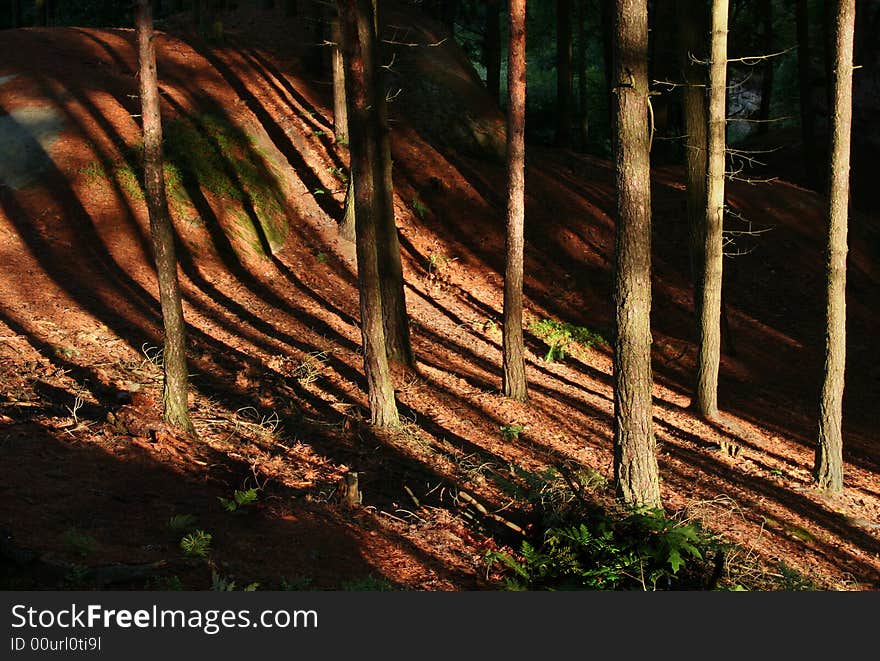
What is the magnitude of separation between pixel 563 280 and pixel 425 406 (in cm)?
921

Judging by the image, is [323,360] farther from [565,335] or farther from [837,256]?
[837,256]

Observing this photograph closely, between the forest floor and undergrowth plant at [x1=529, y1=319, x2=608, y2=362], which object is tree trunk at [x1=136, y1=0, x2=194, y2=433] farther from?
undergrowth plant at [x1=529, y1=319, x2=608, y2=362]

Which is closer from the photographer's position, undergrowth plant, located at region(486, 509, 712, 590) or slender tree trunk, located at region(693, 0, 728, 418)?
undergrowth plant, located at region(486, 509, 712, 590)

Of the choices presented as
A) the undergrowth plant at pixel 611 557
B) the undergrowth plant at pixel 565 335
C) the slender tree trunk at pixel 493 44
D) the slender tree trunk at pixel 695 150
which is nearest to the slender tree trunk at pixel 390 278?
the undergrowth plant at pixel 565 335

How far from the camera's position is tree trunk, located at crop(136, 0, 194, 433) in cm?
1041

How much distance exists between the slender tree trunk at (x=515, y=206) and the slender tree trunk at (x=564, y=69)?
1452cm

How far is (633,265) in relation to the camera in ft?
32.3

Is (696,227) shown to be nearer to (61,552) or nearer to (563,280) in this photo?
(563,280)

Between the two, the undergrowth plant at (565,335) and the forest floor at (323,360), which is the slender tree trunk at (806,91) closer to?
the forest floor at (323,360)

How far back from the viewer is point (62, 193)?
18562 mm

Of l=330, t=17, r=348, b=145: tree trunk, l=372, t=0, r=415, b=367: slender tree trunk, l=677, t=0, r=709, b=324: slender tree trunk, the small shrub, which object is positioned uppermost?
l=330, t=17, r=348, b=145: tree trunk

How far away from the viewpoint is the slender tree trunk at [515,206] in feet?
46.9

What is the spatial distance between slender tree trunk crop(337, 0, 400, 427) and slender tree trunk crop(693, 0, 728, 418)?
6.49m

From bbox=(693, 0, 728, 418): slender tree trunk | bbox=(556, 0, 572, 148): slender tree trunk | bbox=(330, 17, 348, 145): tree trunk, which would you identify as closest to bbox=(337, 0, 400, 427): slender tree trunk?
bbox=(693, 0, 728, 418): slender tree trunk
